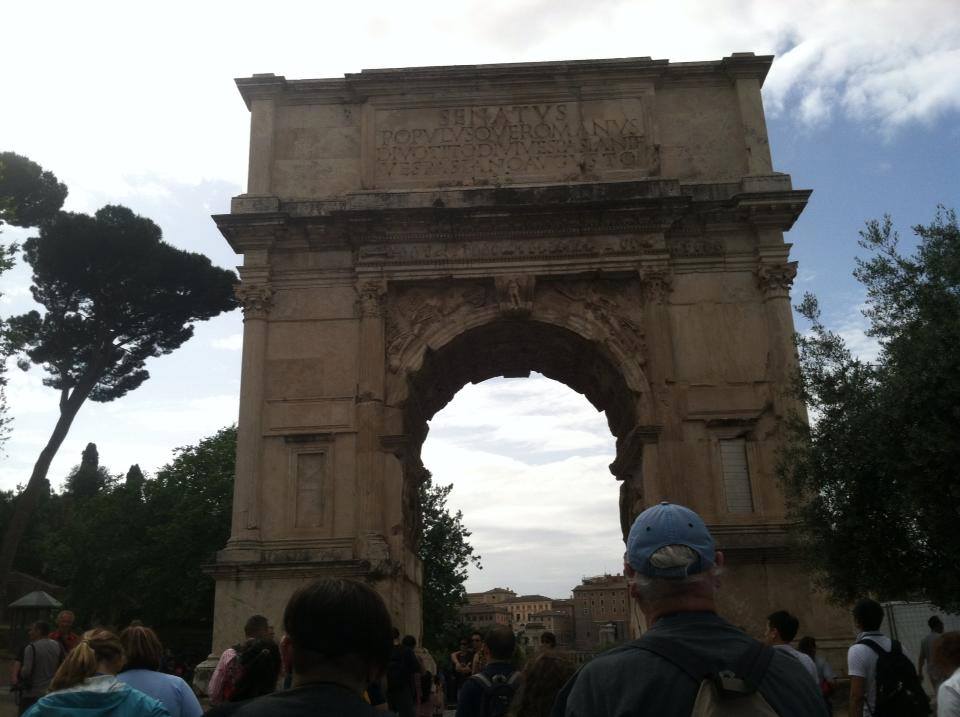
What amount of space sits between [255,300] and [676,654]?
14.0 metres

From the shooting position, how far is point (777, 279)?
1493 centimetres

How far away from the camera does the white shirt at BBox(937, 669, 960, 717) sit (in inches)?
163

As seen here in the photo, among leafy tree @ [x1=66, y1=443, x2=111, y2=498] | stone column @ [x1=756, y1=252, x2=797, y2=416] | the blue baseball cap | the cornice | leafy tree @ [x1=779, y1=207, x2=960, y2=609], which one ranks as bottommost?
the blue baseball cap

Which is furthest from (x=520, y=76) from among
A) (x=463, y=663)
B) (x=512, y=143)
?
(x=463, y=663)

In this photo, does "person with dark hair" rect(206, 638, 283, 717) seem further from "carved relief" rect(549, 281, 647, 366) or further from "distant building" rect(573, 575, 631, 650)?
"distant building" rect(573, 575, 631, 650)

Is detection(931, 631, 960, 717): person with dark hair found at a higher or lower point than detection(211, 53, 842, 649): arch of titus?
lower

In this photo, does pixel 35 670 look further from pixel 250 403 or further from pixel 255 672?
pixel 255 672

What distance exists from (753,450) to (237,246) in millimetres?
9577

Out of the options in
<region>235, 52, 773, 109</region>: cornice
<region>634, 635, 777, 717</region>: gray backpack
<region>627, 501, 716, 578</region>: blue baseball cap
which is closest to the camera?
<region>634, 635, 777, 717</region>: gray backpack

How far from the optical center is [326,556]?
45.1 ft

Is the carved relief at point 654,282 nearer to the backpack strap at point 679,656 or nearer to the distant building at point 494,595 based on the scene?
the backpack strap at point 679,656

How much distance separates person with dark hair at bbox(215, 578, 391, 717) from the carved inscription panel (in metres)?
14.1

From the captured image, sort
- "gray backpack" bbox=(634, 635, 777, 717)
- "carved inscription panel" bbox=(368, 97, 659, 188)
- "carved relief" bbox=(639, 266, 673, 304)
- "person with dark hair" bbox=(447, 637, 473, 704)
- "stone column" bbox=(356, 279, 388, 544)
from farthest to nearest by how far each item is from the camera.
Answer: "carved inscription panel" bbox=(368, 97, 659, 188), "carved relief" bbox=(639, 266, 673, 304), "stone column" bbox=(356, 279, 388, 544), "person with dark hair" bbox=(447, 637, 473, 704), "gray backpack" bbox=(634, 635, 777, 717)

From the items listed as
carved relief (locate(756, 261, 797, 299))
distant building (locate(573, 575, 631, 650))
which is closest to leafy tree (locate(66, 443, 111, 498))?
distant building (locate(573, 575, 631, 650))
